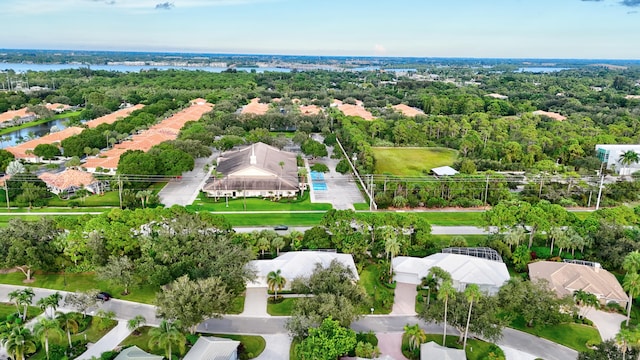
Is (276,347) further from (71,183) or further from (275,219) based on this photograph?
(71,183)

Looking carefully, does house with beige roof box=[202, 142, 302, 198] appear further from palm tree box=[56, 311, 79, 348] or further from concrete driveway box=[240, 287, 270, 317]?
palm tree box=[56, 311, 79, 348]

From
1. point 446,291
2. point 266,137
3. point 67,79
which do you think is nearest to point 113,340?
point 446,291

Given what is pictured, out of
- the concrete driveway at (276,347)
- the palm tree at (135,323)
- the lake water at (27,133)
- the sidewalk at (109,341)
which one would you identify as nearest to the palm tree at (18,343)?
the sidewalk at (109,341)

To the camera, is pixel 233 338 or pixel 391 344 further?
pixel 233 338

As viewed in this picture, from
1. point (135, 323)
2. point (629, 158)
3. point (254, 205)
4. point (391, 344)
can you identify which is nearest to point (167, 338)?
point (135, 323)

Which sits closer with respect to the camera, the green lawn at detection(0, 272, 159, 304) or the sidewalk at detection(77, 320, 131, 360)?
the sidewalk at detection(77, 320, 131, 360)

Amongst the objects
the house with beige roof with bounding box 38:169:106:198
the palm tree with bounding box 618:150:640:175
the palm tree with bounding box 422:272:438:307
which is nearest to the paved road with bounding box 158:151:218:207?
the house with beige roof with bounding box 38:169:106:198

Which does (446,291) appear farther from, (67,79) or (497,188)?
(67,79)
